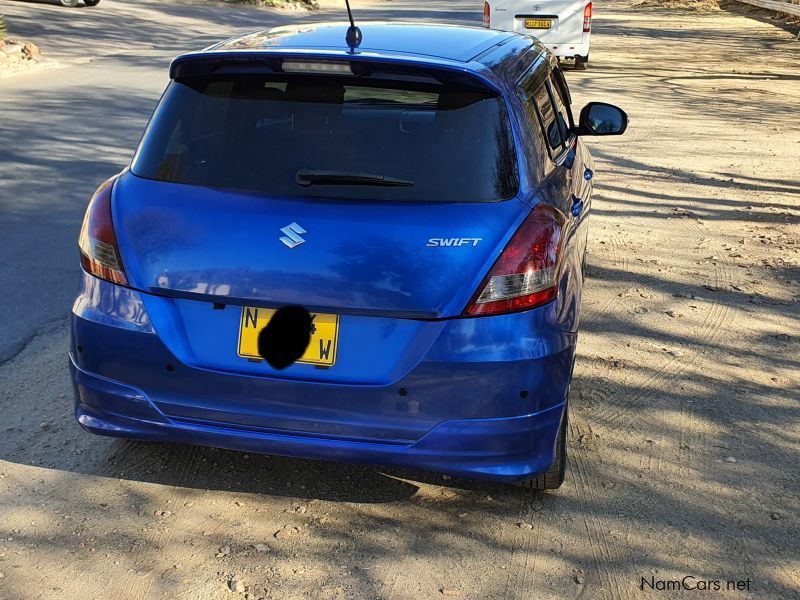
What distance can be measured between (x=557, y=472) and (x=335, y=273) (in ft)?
4.12

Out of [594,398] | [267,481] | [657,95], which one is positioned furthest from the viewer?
[657,95]

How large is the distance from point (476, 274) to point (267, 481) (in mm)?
1348

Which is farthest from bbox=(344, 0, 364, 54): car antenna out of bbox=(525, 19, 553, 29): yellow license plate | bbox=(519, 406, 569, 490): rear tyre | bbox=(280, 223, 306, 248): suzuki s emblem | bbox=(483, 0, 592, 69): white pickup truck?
bbox=(525, 19, 553, 29): yellow license plate

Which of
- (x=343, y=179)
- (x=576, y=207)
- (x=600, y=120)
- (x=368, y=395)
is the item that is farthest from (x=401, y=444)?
(x=600, y=120)

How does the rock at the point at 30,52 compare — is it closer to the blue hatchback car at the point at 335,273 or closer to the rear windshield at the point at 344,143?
the blue hatchback car at the point at 335,273

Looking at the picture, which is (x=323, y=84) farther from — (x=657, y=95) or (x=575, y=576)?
(x=657, y=95)

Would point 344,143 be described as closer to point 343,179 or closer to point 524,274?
point 343,179

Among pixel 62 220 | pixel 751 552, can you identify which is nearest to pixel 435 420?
pixel 751 552

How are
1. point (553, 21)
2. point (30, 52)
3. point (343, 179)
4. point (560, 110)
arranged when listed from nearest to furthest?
1. point (343, 179)
2. point (560, 110)
3. point (30, 52)
4. point (553, 21)

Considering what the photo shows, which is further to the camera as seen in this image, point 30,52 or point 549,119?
point 30,52

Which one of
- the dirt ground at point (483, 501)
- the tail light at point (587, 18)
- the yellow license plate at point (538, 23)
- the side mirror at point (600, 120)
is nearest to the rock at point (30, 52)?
the yellow license plate at point (538, 23)

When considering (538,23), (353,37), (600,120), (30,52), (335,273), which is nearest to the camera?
(335,273)

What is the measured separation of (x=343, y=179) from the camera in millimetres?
3336

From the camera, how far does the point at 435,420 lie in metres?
3.18
